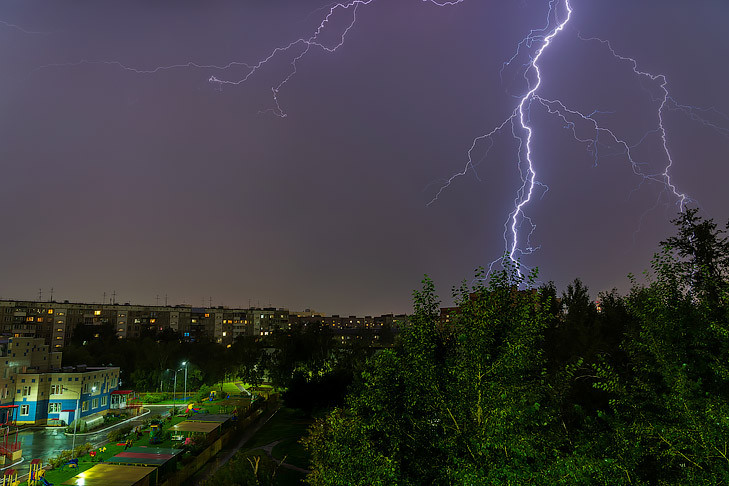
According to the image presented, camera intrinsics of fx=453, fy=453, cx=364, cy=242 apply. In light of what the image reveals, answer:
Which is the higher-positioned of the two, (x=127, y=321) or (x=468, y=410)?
(x=127, y=321)

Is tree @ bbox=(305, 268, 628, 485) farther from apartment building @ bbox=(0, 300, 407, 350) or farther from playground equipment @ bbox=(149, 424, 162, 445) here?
apartment building @ bbox=(0, 300, 407, 350)

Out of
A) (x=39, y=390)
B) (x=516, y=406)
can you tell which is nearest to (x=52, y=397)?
(x=39, y=390)

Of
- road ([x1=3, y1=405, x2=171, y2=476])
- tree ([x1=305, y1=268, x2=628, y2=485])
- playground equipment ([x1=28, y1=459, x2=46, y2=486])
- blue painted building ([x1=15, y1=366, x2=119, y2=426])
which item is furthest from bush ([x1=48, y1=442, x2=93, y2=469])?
tree ([x1=305, y1=268, x2=628, y2=485])

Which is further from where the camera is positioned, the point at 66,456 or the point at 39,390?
the point at 39,390

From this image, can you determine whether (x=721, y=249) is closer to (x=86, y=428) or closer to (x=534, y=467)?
(x=534, y=467)

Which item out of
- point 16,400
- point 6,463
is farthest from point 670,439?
point 16,400

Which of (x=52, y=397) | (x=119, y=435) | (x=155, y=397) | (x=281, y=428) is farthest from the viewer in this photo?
(x=155, y=397)

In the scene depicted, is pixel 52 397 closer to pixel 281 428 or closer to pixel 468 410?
pixel 281 428
